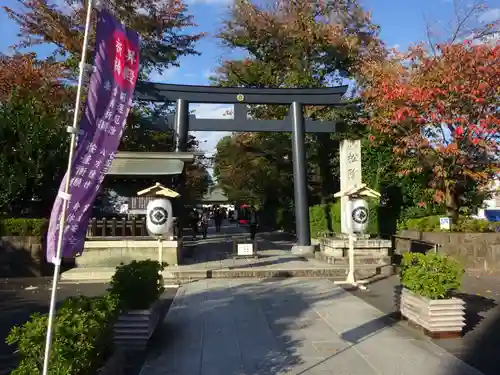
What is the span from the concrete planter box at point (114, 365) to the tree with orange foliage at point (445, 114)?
12.8 m

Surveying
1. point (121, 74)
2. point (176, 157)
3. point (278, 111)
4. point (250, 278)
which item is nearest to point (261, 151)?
point (278, 111)

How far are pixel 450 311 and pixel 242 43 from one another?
2071cm

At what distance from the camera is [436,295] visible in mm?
6945

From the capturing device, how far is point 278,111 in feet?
79.9

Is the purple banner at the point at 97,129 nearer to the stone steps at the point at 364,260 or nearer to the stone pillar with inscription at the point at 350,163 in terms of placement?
the stone steps at the point at 364,260

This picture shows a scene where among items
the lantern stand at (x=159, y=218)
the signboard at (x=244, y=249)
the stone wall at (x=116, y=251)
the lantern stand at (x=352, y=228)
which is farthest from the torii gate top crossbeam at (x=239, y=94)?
the lantern stand at (x=352, y=228)

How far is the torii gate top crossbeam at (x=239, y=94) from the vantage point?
1661 cm

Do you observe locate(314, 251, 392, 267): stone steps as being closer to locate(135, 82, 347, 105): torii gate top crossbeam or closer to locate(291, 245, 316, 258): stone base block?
locate(291, 245, 316, 258): stone base block

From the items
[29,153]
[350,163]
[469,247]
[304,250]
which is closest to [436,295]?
[469,247]

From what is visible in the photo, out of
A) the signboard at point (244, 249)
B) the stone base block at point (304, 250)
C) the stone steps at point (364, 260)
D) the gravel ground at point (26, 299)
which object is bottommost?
the gravel ground at point (26, 299)

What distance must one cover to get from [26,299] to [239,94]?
34.0 feet

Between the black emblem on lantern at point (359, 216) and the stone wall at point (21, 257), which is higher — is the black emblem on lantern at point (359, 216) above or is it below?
above

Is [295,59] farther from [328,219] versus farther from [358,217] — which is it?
[358,217]

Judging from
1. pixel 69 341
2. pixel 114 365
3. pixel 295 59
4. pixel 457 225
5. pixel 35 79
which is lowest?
pixel 114 365
